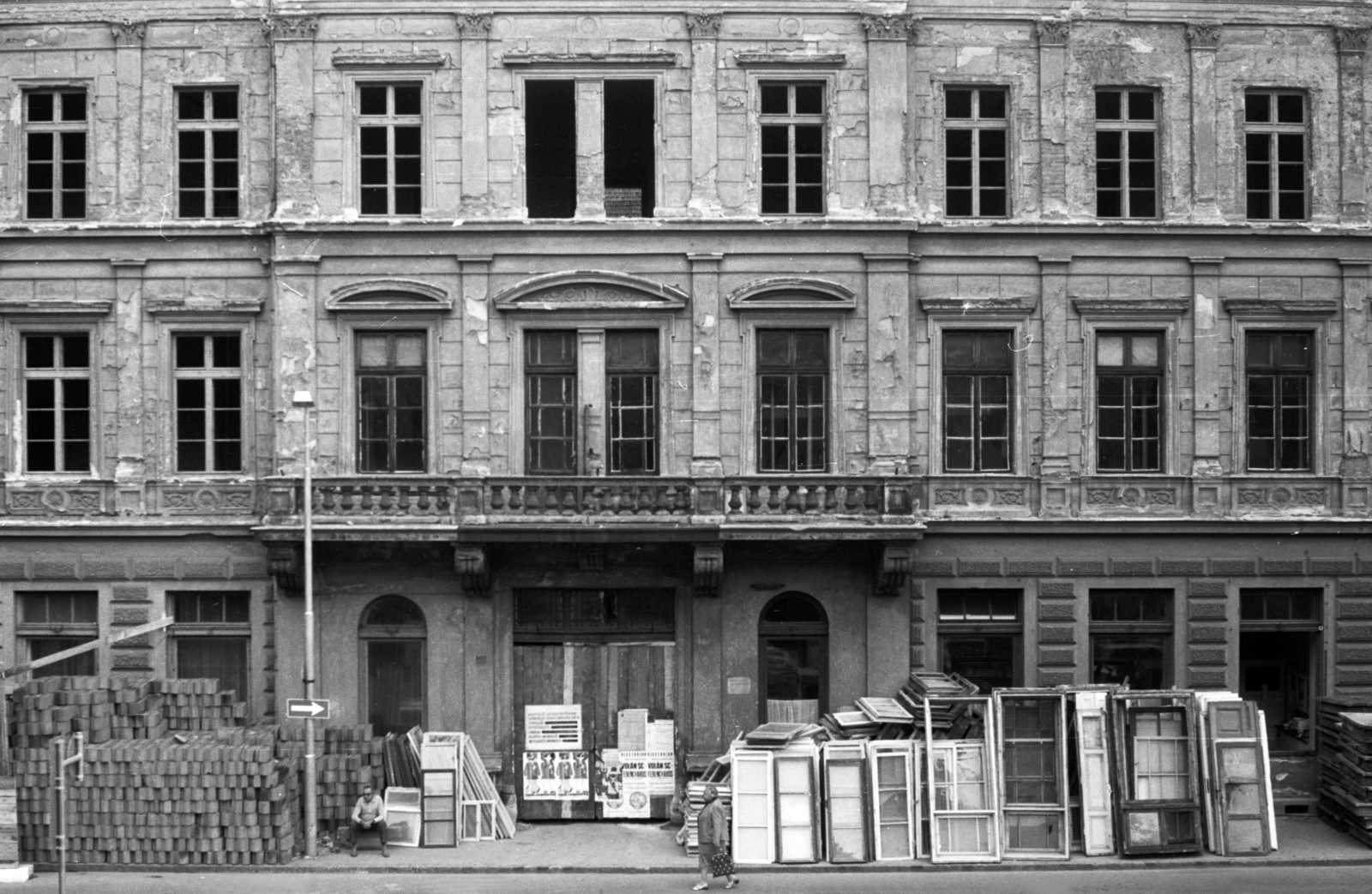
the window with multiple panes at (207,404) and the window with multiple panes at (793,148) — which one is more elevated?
the window with multiple panes at (793,148)

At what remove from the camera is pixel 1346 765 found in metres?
22.9

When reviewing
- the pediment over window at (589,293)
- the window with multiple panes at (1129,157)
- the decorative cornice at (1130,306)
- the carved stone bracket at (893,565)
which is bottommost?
the carved stone bracket at (893,565)

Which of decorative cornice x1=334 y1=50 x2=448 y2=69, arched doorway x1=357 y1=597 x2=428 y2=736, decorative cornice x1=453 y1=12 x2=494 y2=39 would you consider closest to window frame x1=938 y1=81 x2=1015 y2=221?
decorative cornice x1=453 y1=12 x2=494 y2=39

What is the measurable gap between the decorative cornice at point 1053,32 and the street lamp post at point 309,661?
13449 mm

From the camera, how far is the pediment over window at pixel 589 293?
959 inches

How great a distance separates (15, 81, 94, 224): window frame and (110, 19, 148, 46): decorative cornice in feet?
3.13

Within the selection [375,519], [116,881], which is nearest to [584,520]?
[375,519]

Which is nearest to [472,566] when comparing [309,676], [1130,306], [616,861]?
[309,676]

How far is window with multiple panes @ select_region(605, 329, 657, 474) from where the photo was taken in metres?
24.7

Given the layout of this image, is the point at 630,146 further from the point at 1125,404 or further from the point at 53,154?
the point at 53,154

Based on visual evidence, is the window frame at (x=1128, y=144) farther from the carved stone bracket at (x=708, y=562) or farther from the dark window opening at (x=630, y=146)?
the carved stone bracket at (x=708, y=562)

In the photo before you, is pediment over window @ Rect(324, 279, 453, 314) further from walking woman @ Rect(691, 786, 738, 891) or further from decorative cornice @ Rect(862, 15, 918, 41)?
walking woman @ Rect(691, 786, 738, 891)

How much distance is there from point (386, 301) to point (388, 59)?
4.02 meters

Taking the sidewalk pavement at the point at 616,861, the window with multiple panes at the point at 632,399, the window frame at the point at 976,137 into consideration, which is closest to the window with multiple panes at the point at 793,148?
the window frame at the point at 976,137
